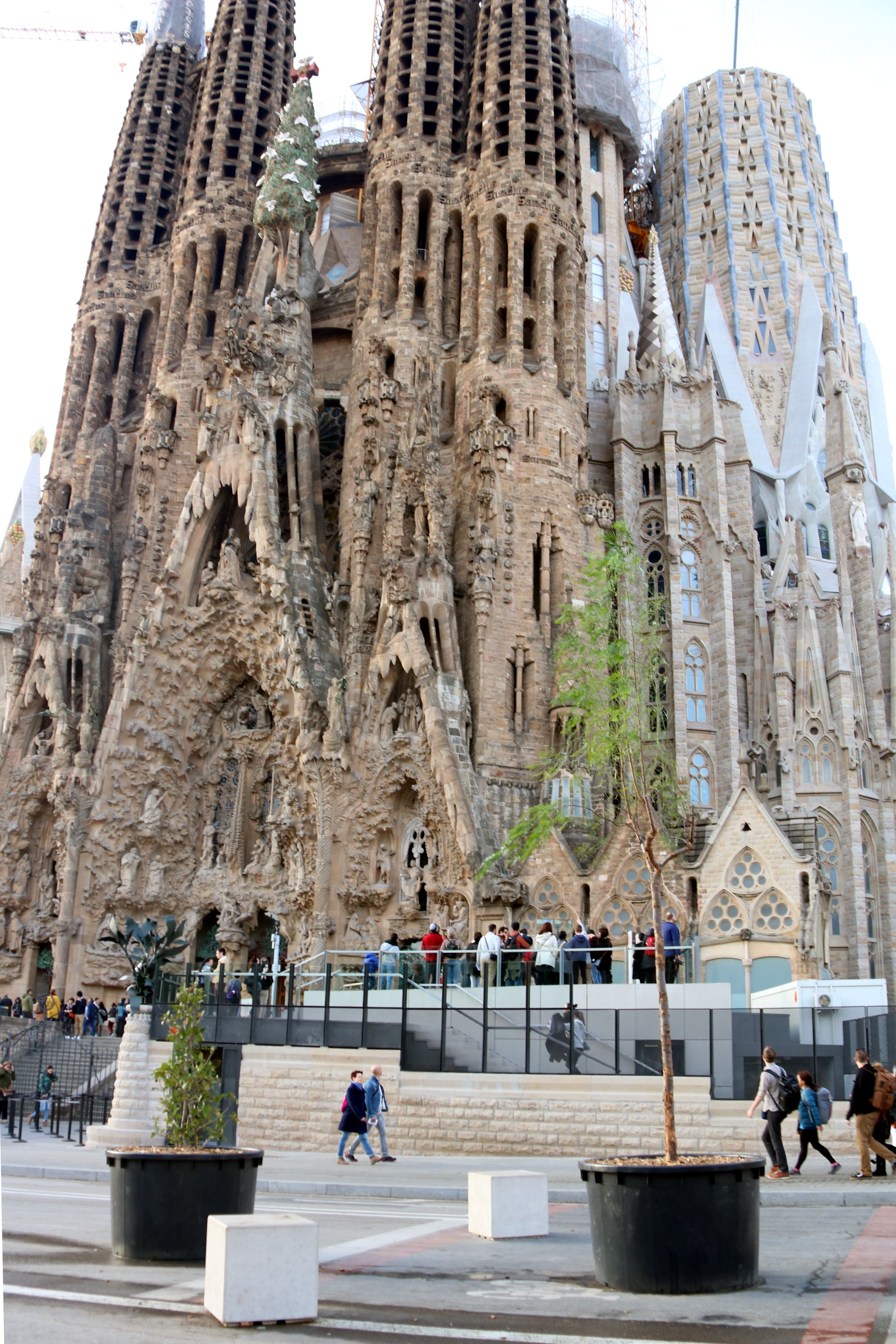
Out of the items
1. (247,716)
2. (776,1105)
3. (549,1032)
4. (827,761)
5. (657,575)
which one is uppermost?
(657,575)

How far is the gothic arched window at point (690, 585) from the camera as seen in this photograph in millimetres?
35938

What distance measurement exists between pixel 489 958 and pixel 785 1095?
275 inches

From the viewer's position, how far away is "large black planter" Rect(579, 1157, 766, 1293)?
21.6ft

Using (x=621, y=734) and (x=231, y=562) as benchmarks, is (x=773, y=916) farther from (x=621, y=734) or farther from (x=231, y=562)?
(x=231, y=562)

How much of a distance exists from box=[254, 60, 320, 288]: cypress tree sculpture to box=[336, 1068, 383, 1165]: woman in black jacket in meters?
30.1

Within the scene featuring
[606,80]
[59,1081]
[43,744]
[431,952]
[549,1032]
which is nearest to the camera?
[549,1032]

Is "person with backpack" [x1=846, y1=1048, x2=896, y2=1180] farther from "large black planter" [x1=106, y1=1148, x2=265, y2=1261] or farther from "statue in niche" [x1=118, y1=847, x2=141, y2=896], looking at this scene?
"statue in niche" [x1=118, y1=847, x2=141, y2=896]

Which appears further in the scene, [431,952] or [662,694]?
[662,694]

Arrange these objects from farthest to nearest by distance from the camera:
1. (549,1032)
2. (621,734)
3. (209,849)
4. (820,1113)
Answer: (209,849)
(549,1032)
(621,734)
(820,1113)

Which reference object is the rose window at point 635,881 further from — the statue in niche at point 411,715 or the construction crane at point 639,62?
the construction crane at point 639,62

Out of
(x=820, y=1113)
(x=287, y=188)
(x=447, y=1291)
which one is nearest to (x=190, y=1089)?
(x=447, y=1291)

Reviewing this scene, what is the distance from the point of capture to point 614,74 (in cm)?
5059

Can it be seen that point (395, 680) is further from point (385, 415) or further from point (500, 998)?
point (500, 998)

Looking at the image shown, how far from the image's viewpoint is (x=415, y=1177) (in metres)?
12.9
